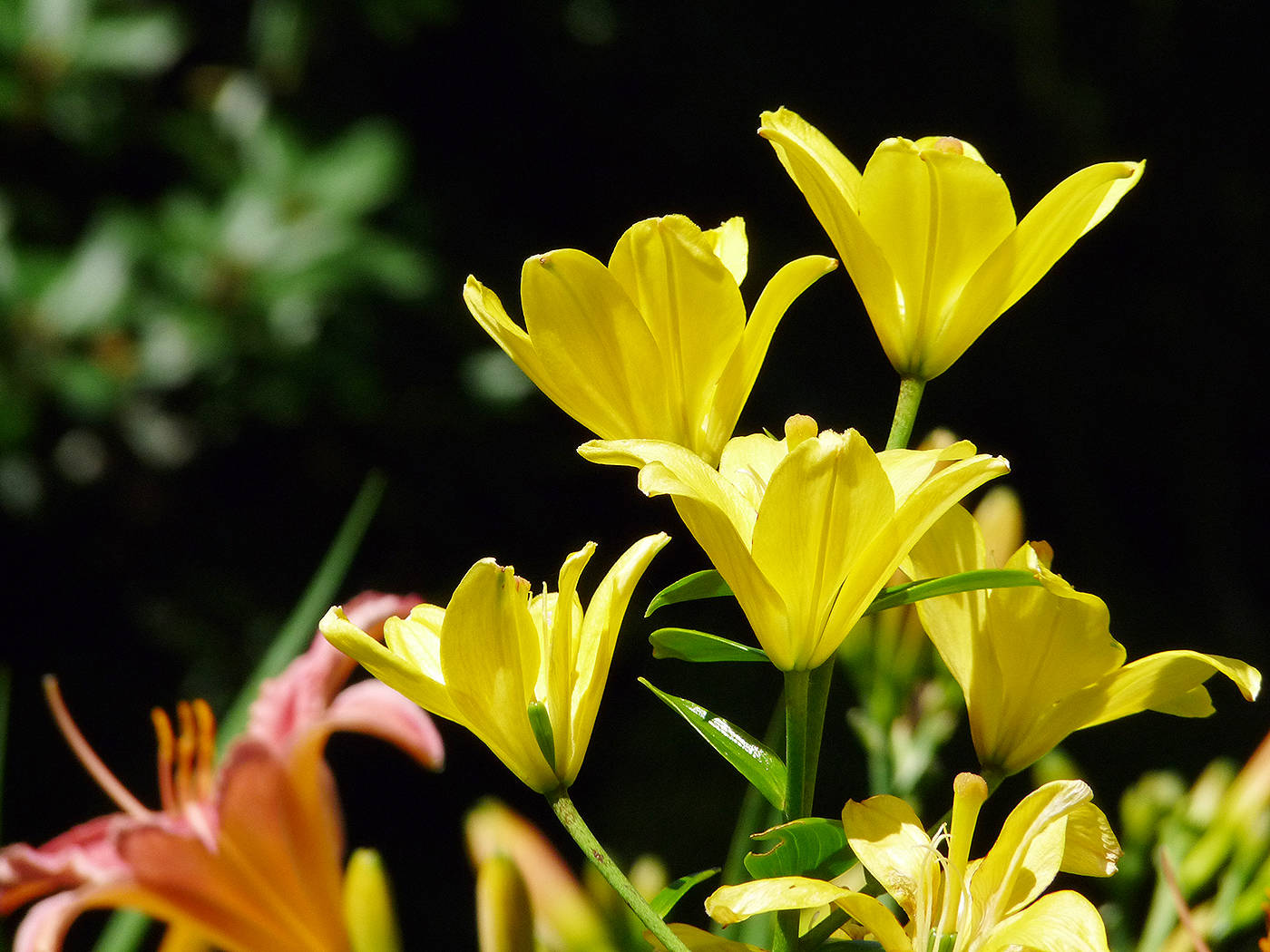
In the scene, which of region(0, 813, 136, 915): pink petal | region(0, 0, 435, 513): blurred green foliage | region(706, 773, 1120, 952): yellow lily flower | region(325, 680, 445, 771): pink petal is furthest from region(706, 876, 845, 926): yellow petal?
region(0, 0, 435, 513): blurred green foliage

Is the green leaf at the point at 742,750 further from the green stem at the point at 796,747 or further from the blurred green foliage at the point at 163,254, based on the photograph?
the blurred green foliage at the point at 163,254

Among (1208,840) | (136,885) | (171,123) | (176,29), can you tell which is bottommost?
(1208,840)

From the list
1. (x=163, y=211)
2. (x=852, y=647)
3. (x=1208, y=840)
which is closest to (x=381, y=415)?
(x=163, y=211)

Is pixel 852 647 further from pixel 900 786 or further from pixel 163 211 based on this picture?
pixel 163 211

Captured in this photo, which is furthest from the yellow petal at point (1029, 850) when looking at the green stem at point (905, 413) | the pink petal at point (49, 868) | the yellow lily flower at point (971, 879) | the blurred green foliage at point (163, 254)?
the blurred green foliage at point (163, 254)

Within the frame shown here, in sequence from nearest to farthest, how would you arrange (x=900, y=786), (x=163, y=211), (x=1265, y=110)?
(x=900, y=786), (x=163, y=211), (x=1265, y=110)
